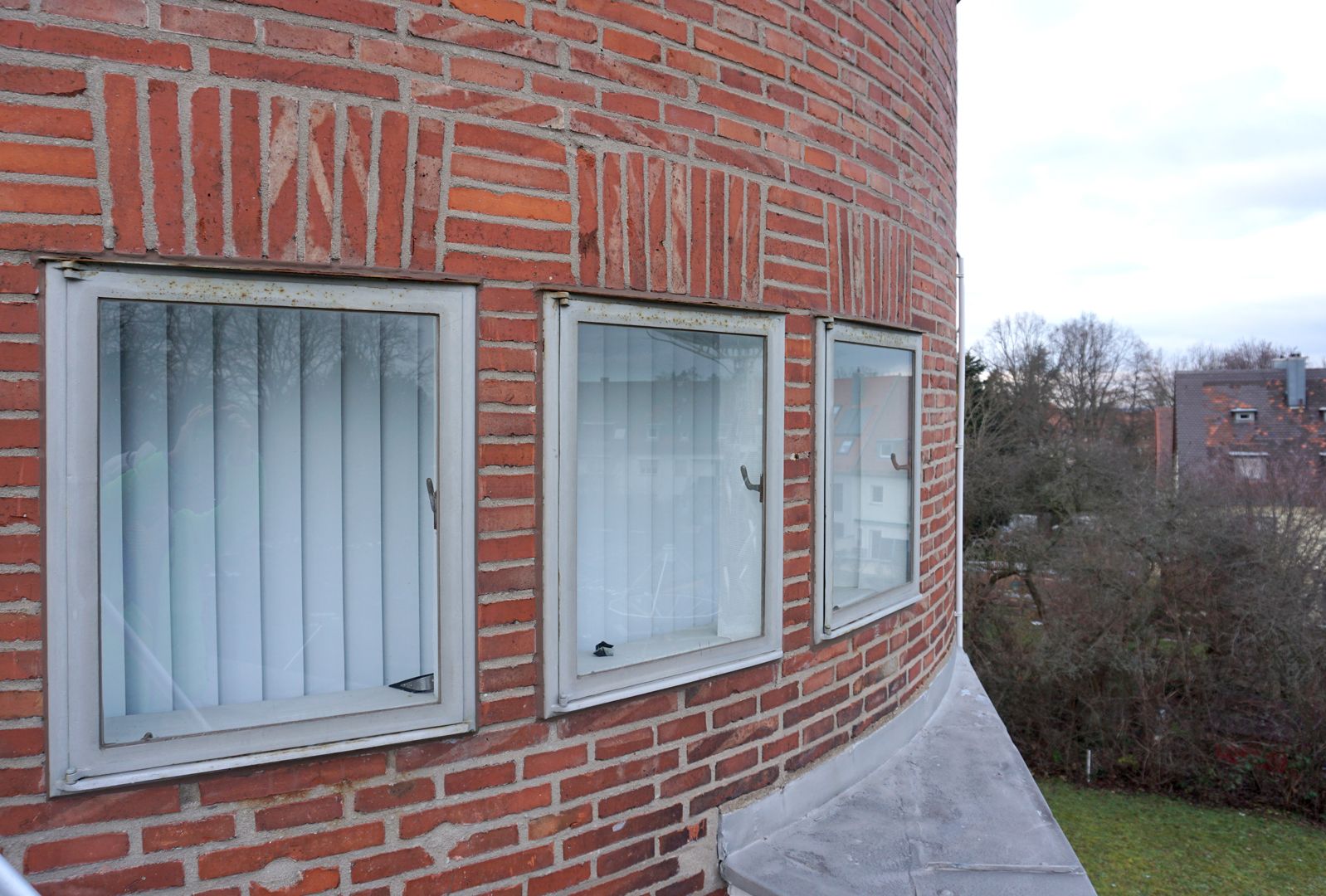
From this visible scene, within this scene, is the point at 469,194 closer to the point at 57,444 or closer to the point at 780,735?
the point at 57,444

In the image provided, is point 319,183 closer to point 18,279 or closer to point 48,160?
point 48,160

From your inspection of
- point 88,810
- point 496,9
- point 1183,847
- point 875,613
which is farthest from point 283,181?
point 1183,847

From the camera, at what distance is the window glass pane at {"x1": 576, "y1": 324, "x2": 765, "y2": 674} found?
2.57 meters

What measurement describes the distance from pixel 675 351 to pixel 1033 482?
20385mm

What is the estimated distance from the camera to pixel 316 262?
201cm

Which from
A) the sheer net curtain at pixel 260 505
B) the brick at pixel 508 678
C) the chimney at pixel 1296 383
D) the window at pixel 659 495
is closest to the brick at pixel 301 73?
the sheer net curtain at pixel 260 505

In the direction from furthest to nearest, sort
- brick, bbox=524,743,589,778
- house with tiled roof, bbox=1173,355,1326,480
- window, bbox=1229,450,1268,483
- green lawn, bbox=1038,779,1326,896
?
house with tiled roof, bbox=1173,355,1326,480 < window, bbox=1229,450,1268,483 < green lawn, bbox=1038,779,1326,896 < brick, bbox=524,743,589,778

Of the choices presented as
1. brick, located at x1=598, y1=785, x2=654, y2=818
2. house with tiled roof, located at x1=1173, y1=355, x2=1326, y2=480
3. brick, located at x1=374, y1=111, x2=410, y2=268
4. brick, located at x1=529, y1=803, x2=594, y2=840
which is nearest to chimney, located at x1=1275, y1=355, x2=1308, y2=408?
house with tiled roof, located at x1=1173, y1=355, x2=1326, y2=480

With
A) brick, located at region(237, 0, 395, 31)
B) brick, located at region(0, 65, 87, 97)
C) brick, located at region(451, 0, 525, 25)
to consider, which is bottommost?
brick, located at region(0, 65, 87, 97)

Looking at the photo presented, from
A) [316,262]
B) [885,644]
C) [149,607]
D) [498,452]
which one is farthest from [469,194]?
[885,644]

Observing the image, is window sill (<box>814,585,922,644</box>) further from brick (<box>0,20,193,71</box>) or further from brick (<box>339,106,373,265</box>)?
brick (<box>0,20,193,71</box>)

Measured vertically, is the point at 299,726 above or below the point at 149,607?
below

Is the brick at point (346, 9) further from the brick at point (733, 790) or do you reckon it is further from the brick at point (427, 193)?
the brick at point (733, 790)

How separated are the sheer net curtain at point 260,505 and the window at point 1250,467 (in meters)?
18.5
